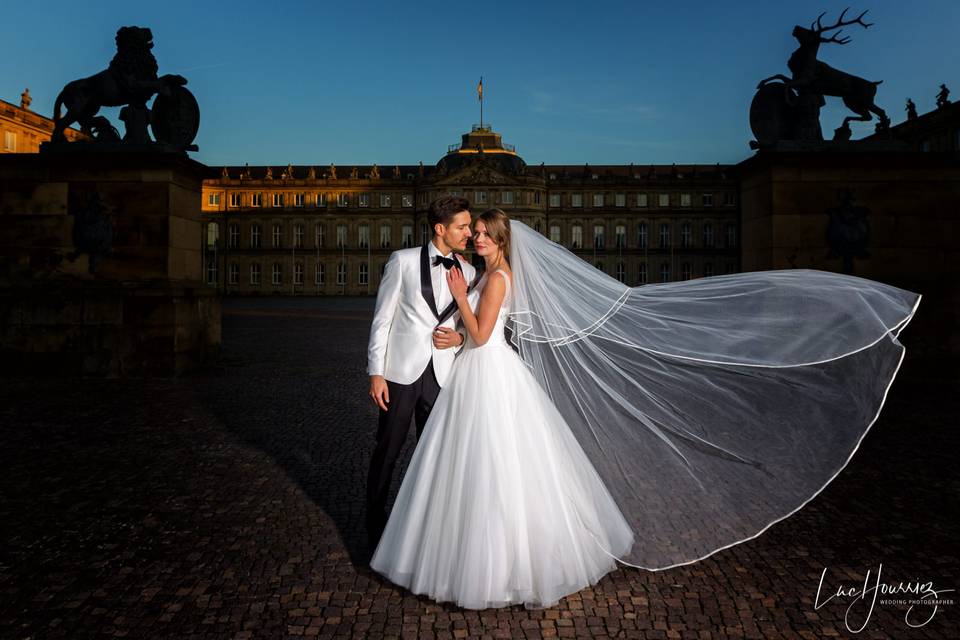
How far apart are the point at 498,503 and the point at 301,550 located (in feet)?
4.03

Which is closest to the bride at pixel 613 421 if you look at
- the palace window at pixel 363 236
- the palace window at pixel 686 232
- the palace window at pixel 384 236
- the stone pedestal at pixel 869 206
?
the stone pedestal at pixel 869 206

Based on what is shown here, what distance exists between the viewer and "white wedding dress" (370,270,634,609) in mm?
2693

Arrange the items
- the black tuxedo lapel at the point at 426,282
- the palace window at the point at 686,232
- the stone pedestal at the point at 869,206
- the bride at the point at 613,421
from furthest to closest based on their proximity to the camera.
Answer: the palace window at the point at 686,232 < the stone pedestal at the point at 869,206 < the black tuxedo lapel at the point at 426,282 < the bride at the point at 613,421

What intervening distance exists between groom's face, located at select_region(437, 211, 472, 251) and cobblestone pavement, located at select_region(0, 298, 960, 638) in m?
1.54

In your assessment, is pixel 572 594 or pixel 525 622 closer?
pixel 525 622

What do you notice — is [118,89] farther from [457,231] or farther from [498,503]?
[498,503]

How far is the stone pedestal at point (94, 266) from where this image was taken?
882 cm

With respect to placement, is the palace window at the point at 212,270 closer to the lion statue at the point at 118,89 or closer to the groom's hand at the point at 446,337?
the lion statue at the point at 118,89

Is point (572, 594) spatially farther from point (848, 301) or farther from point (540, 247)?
point (848, 301)

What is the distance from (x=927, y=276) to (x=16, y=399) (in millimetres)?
10783

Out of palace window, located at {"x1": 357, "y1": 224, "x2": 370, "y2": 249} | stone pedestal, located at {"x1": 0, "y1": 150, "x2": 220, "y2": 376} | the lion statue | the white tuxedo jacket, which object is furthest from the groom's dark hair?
palace window, located at {"x1": 357, "y1": 224, "x2": 370, "y2": 249}

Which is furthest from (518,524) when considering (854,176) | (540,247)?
(854,176)

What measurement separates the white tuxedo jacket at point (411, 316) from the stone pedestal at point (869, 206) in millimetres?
6882

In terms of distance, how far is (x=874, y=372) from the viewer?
2.93m
